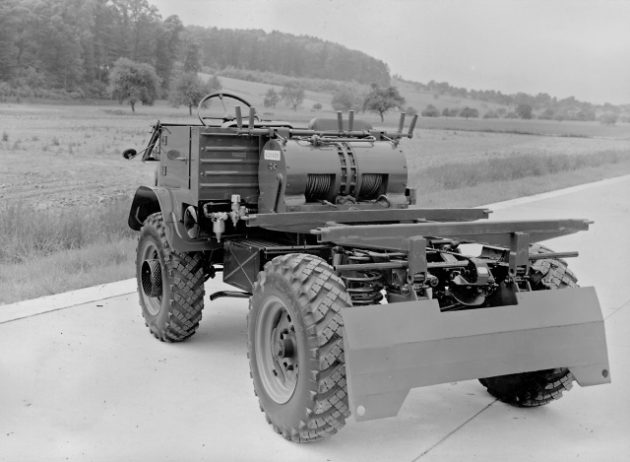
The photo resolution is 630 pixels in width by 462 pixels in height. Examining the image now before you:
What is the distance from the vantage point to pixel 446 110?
16.1m

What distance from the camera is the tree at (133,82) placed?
10.6m

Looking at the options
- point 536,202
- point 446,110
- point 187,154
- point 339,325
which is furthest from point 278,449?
point 446,110

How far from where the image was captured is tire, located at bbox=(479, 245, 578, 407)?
173 inches

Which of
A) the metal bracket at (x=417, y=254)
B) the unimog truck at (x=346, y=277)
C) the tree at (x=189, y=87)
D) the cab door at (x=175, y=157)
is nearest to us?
the unimog truck at (x=346, y=277)

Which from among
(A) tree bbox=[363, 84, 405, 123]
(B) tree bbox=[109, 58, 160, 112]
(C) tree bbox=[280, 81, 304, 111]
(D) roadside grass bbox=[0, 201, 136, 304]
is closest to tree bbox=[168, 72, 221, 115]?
(B) tree bbox=[109, 58, 160, 112]

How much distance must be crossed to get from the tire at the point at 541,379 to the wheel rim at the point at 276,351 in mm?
1280

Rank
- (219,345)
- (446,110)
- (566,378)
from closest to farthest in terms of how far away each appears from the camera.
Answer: (566,378) → (219,345) → (446,110)

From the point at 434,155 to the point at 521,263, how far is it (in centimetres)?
1349

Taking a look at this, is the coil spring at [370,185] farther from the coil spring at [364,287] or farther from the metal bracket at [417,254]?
the metal bracket at [417,254]

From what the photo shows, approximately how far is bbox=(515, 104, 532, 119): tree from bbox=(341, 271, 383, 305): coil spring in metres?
13.0

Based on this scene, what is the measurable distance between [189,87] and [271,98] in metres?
1.12

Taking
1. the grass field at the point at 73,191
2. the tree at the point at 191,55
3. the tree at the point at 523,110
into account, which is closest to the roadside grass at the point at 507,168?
the grass field at the point at 73,191

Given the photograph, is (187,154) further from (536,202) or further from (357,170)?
(536,202)

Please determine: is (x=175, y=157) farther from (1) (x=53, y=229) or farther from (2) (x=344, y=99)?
(2) (x=344, y=99)
